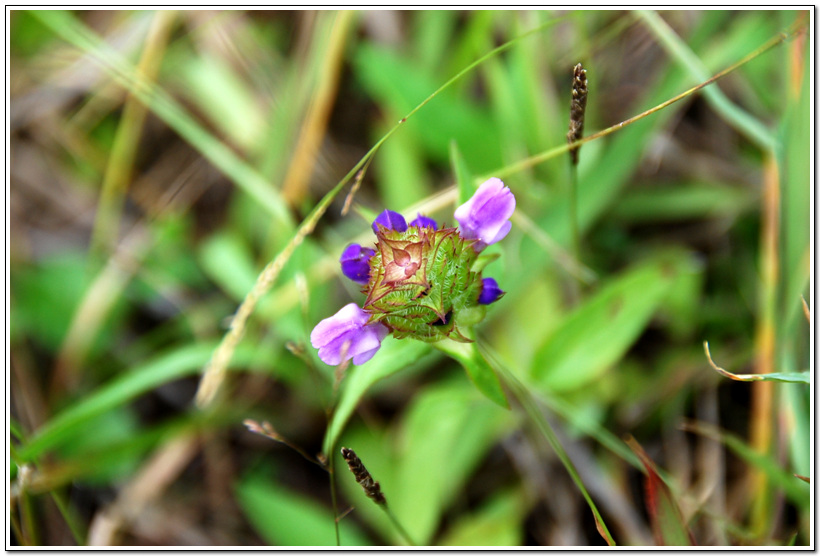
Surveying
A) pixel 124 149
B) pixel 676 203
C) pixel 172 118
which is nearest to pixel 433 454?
pixel 676 203

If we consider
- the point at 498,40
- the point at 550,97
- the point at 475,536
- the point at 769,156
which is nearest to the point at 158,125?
the point at 498,40

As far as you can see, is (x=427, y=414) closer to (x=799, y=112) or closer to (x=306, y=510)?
(x=306, y=510)

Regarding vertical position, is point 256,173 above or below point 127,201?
below

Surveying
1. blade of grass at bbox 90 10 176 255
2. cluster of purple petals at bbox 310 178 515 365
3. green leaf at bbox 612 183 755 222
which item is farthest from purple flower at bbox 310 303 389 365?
blade of grass at bbox 90 10 176 255

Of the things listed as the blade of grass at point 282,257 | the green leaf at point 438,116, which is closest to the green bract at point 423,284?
the blade of grass at point 282,257

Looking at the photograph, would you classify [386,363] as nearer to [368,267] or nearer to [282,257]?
[368,267]

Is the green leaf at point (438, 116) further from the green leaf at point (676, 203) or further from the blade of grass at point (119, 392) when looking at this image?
the blade of grass at point (119, 392)
